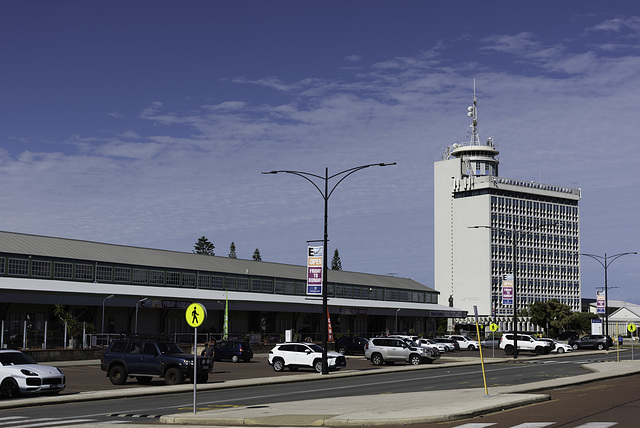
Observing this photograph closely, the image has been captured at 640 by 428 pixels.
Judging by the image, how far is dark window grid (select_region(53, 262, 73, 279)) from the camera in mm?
60906

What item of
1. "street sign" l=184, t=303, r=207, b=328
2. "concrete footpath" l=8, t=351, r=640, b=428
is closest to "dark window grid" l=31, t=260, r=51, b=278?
"concrete footpath" l=8, t=351, r=640, b=428

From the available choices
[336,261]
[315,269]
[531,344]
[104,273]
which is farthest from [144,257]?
[336,261]

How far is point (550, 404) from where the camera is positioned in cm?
2230

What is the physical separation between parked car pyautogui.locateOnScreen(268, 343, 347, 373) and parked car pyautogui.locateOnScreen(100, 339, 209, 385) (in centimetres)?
1050

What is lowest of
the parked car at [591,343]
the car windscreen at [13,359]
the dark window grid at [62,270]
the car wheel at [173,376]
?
the parked car at [591,343]

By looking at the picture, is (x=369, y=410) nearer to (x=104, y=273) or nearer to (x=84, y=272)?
(x=84, y=272)

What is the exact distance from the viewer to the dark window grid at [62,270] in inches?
2398

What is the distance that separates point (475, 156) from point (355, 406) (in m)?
151

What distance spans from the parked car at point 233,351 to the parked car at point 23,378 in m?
23.5

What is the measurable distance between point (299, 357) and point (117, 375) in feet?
40.7

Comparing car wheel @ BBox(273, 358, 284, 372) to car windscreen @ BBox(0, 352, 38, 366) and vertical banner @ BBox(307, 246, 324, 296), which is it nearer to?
vertical banner @ BBox(307, 246, 324, 296)

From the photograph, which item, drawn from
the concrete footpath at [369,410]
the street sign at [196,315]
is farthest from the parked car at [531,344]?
the street sign at [196,315]

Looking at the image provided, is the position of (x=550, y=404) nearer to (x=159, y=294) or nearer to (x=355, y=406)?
(x=355, y=406)

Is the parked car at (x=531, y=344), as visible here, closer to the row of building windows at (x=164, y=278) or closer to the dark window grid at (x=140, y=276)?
the row of building windows at (x=164, y=278)
